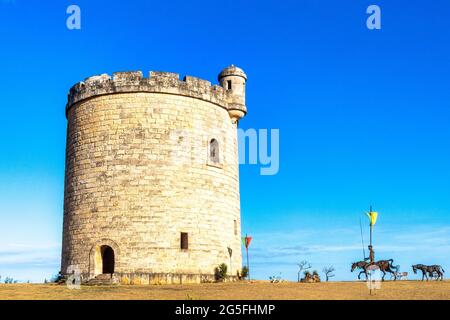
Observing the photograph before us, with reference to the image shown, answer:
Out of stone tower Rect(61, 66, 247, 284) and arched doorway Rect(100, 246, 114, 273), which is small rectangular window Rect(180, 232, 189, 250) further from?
arched doorway Rect(100, 246, 114, 273)

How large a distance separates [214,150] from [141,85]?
4.10m

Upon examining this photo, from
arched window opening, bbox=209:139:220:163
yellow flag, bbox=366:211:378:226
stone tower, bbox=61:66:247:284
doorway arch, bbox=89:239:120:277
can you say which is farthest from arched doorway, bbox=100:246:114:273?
yellow flag, bbox=366:211:378:226

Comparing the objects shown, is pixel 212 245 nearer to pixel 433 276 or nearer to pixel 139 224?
pixel 139 224

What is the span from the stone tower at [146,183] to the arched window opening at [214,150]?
1.7 inches

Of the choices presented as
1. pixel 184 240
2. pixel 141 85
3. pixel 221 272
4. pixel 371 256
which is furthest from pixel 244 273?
pixel 141 85

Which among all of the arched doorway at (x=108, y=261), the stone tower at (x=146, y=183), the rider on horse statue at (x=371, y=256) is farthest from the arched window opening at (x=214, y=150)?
the rider on horse statue at (x=371, y=256)

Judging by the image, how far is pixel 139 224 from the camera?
20.3 meters

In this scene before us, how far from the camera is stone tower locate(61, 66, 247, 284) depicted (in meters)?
20.3

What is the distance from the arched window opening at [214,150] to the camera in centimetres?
2270

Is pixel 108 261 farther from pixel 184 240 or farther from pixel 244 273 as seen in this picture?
pixel 244 273

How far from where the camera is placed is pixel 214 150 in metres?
22.8

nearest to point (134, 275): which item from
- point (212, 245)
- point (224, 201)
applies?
point (212, 245)

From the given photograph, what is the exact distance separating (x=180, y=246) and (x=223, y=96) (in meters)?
7.08
